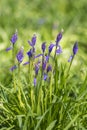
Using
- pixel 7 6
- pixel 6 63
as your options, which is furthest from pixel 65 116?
pixel 7 6

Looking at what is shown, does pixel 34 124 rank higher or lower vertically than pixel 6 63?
higher

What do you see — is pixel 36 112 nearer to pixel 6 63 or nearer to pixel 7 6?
pixel 6 63

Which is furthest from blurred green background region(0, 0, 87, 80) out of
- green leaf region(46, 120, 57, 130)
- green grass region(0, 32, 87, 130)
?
green leaf region(46, 120, 57, 130)

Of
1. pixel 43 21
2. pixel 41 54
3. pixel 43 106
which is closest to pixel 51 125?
pixel 43 106

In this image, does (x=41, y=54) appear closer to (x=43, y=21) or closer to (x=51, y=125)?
(x=51, y=125)

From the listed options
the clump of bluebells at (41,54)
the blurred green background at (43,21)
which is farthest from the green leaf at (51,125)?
the blurred green background at (43,21)

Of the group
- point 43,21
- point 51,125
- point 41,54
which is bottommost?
point 43,21

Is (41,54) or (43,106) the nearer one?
(41,54)

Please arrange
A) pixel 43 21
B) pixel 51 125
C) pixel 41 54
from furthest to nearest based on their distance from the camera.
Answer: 1. pixel 43 21
2. pixel 41 54
3. pixel 51 125
